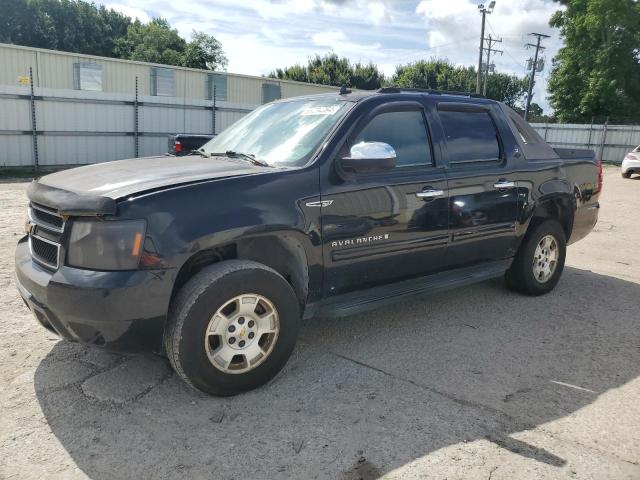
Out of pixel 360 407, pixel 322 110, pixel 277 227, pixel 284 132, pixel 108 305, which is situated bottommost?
pixel 360 407

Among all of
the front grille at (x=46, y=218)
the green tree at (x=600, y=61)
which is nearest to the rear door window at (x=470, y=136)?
the front grille at (x=46, y=218)

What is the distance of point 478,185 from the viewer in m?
4.50

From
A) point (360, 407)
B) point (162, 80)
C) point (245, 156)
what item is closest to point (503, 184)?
point (245, 156)

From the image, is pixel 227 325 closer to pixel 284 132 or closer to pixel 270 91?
pixel 284 132

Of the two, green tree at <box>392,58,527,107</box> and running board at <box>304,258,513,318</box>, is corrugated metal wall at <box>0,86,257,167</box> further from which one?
green tree at <box>392,58,527,107</box>

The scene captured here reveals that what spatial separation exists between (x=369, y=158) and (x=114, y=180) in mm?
1544

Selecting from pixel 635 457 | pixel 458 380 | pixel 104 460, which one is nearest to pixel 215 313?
pixel 104 460

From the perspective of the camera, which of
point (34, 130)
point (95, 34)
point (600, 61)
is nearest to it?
point (34, 130)

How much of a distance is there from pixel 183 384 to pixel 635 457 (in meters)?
2.50

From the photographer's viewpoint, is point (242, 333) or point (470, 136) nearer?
point (242, 333)

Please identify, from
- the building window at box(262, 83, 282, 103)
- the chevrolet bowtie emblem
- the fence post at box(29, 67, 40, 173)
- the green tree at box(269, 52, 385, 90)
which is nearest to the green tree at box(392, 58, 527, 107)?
the green tree at box(269, 52, 385, 90)

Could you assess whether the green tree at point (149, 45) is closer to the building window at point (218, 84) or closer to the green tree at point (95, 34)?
the green tree at point (95, 34)

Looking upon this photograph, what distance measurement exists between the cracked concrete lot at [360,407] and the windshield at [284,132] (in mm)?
1404

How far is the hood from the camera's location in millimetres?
2920
